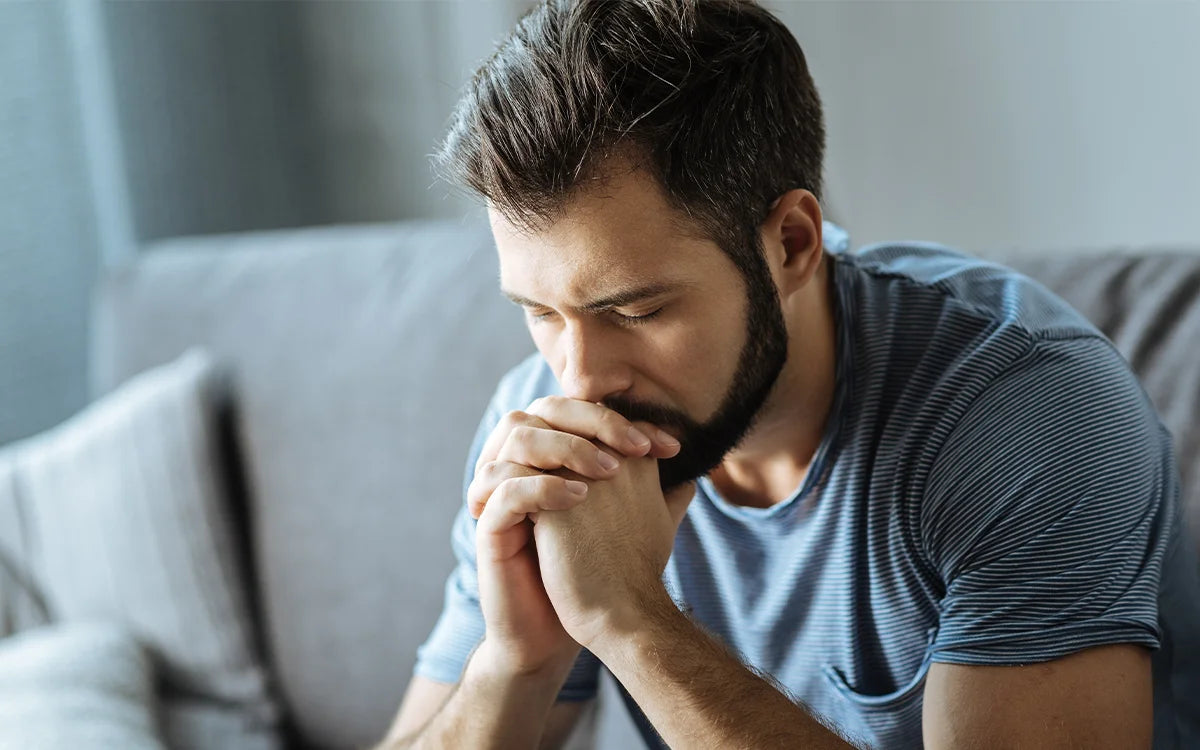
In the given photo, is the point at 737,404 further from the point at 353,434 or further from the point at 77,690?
the point at 77,690

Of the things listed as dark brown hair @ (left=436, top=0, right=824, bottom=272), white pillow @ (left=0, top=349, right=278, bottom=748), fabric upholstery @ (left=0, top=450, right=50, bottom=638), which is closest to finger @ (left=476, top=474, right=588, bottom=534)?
dark brown hair @ (left=436, top=0, right=824, bottom=272)

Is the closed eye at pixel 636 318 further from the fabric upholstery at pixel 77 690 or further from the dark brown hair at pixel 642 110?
the fabric upholstery at pixel 77 690

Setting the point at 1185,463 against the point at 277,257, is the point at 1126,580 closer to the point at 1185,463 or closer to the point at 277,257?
the point at 1185,463

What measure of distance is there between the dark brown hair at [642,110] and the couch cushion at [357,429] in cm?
53

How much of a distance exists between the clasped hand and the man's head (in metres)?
0.04

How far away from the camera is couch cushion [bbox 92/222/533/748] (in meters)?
1.53

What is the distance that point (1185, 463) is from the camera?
1190 millimetres

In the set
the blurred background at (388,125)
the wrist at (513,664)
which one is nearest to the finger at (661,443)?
the wrist at (513,664)

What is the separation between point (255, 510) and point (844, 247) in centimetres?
95

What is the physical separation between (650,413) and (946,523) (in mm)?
277

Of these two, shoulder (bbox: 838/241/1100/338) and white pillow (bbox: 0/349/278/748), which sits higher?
shoulder (bbox: 838/241/1100/338)

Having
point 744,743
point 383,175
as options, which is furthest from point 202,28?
point 744,743

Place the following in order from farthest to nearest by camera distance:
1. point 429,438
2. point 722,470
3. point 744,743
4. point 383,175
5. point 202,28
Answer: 1. point 383,175
2. point 202,28
3. point 429,438
4. point 722,470
5. point 744,743

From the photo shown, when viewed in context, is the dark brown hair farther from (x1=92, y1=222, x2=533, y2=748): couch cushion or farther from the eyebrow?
(x1=92, y1=222, x2=533, y2=748): couch cushion
